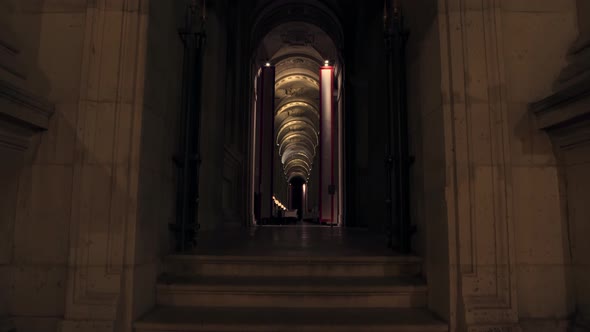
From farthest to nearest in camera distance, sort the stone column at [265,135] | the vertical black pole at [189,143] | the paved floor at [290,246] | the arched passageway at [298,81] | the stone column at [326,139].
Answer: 1. the stone column at [326,139]
2. the stone column at [265,135]
3. the arched passageway at [298,81]
4. the paved floor at [290,246]
5. the vertical black pole at [189,143]

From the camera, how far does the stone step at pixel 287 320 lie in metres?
2.86

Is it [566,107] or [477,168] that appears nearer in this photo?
[566,107]

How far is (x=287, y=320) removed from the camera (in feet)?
9.75

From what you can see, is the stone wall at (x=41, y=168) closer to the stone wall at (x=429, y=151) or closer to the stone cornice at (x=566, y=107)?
the stone wall at (x=429, y=151)

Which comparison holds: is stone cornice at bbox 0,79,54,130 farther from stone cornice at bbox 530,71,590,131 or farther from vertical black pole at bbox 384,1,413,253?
stone cornice at bbox 530,71,590,131

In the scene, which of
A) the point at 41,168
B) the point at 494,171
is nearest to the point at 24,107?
the point at 41,168

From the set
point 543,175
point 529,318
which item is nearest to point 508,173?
point 543,175

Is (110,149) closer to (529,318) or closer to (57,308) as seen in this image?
(57,308)

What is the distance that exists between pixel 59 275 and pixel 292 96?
2402cm

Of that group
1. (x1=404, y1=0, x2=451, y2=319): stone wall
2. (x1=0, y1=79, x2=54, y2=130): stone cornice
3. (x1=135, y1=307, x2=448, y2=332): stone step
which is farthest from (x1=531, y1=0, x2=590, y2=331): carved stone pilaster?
(x1=0, y1=79, x2=54, y2=130): stone cornice

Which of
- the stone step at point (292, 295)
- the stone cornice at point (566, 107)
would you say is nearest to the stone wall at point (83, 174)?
the stone step at point (292, 295)

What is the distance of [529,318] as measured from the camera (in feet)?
9.68

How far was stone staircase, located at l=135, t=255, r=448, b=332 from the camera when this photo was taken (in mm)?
2889

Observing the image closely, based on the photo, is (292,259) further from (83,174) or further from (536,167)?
(536,167)
